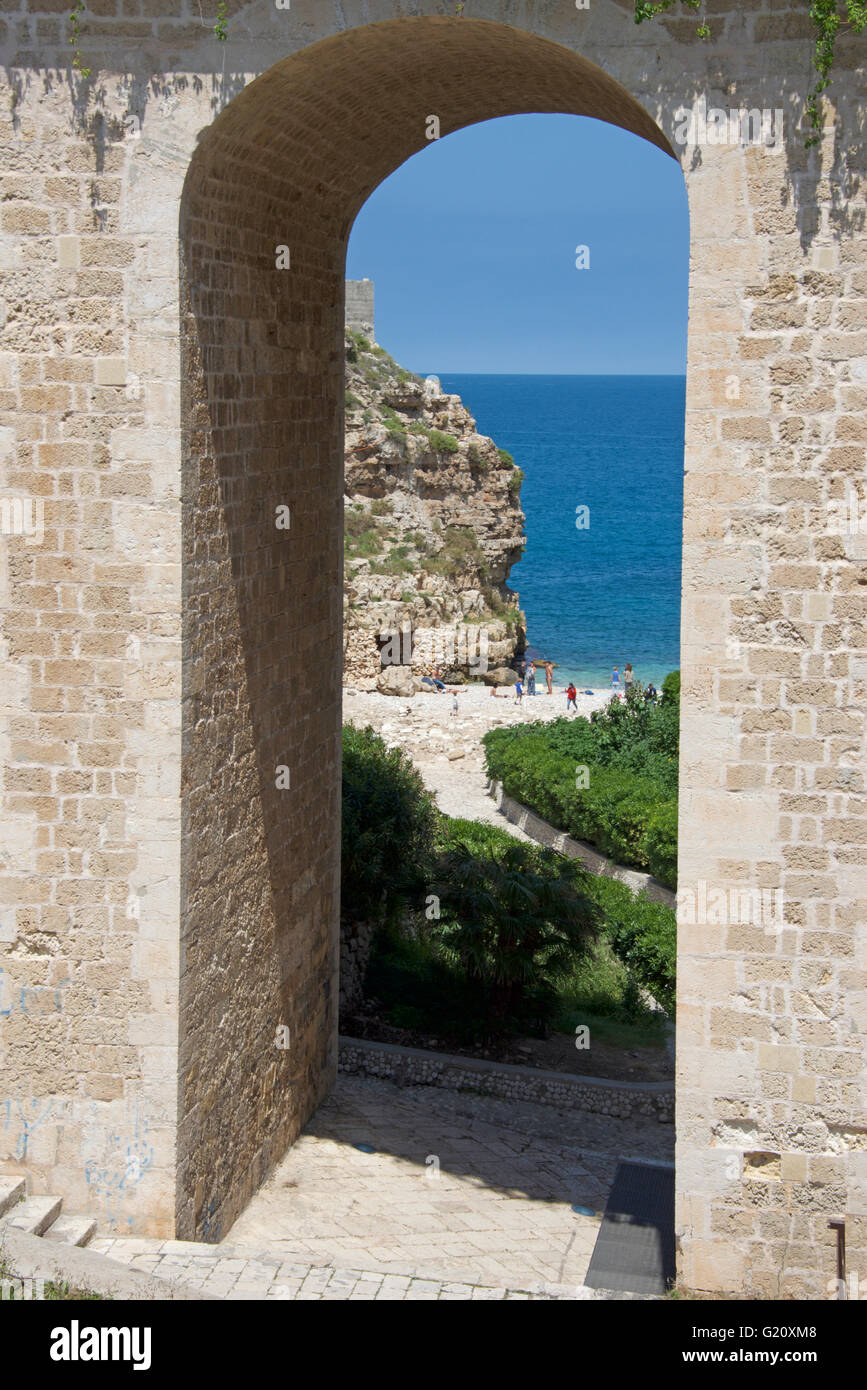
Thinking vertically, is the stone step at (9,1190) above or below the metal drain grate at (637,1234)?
above

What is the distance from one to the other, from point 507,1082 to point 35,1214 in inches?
209

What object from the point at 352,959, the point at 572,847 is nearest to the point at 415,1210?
the point at 352,959

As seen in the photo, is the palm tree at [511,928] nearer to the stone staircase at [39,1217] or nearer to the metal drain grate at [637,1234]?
the metal drain grate at [637,1234]

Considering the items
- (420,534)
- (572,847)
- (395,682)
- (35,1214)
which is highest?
(420,534)

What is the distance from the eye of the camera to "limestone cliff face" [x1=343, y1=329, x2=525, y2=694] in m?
33.4

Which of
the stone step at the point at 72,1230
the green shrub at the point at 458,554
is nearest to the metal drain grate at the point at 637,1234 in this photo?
the stone step at the point at 72,1230

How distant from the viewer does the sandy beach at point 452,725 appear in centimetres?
2430

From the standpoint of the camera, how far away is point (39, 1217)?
684 cm

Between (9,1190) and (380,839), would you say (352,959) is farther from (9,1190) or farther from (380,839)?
(9,1190)

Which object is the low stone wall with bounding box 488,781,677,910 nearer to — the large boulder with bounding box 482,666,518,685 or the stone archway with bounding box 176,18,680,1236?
the stone archway with bounding box 176,18,680,1236

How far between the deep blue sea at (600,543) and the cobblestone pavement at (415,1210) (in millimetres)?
15429

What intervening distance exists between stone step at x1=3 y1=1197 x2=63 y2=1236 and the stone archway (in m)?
0.60

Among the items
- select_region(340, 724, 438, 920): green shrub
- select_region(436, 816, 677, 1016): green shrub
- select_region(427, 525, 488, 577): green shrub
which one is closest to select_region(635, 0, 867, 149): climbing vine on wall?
select_region(436, 816, 677, 1016): green shrub

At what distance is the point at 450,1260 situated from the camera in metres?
7.73
